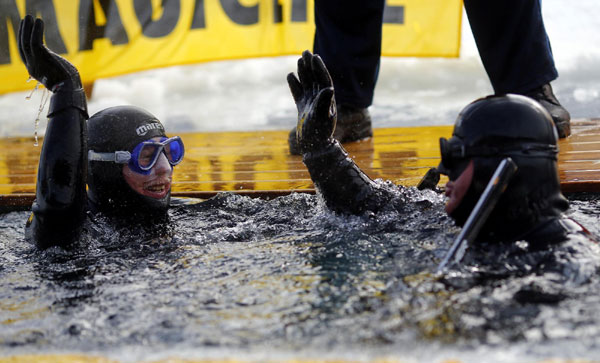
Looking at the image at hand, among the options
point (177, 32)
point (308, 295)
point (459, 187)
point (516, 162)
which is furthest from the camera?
point (177, 32)

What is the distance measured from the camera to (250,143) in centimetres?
623

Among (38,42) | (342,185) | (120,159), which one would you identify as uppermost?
(38,42)

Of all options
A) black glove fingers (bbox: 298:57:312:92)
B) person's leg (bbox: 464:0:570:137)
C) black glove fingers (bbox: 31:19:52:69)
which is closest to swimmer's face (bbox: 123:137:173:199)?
black glove fingers (bbox: 31:19:52:69)

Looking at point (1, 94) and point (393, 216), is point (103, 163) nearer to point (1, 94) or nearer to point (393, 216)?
point (393, 216)

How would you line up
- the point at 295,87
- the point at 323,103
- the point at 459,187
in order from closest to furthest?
1. the point at 459,187
2. the point at 323,103
3. the point at 295,87

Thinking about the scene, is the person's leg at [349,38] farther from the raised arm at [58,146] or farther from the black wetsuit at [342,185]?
the raised arm at [58,146]

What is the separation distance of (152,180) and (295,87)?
83cm

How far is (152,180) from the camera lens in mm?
3119

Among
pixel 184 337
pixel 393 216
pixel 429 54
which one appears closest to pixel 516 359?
pixel 184 337

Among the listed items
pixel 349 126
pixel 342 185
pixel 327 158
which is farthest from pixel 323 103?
pixel 349 126

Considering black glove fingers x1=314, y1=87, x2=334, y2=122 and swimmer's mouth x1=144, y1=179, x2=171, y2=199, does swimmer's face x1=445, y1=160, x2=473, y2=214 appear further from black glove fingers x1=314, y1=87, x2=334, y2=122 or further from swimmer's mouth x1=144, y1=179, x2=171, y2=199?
swimmer's mouth x1=144, y1=179, x2=171, y2=199

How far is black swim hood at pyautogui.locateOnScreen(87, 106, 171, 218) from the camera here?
312 cm

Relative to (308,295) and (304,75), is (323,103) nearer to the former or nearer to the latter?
(304,75)

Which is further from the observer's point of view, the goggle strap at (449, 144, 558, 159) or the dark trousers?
the dark trousers
